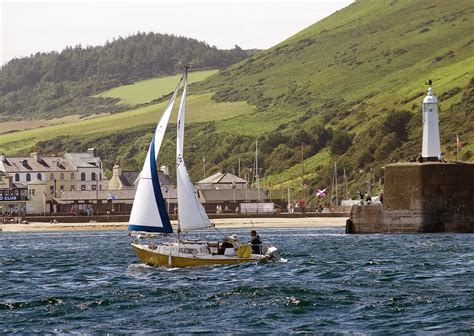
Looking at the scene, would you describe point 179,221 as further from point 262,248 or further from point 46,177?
point 46,177

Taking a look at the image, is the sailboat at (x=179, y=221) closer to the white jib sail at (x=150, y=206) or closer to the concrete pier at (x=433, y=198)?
the white jib sail at (x=150, y=206)

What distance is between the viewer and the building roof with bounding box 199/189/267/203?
584 ft

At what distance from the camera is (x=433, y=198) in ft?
286

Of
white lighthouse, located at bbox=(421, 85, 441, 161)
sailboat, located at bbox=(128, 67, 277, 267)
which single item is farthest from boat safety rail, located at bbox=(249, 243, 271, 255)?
white lighthouse, located at bbox=(421, 85, 441, 161)

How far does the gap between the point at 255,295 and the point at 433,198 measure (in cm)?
4193

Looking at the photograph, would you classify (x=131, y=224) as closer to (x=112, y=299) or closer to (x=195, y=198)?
(x=195, y=198)

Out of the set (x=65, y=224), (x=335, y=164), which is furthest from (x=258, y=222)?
(x=335, y=164)

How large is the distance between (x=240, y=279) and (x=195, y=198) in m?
8.30

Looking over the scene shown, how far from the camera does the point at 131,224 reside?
60.3 m

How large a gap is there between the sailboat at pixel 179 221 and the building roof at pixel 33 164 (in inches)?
5051

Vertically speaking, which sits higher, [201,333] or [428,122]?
[428,122]

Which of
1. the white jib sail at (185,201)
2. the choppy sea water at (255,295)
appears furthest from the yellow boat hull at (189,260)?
the white jib sail at (185,201)

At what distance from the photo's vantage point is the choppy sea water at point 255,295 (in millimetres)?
40031

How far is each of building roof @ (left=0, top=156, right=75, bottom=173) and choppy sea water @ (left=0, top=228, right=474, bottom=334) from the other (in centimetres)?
11664
